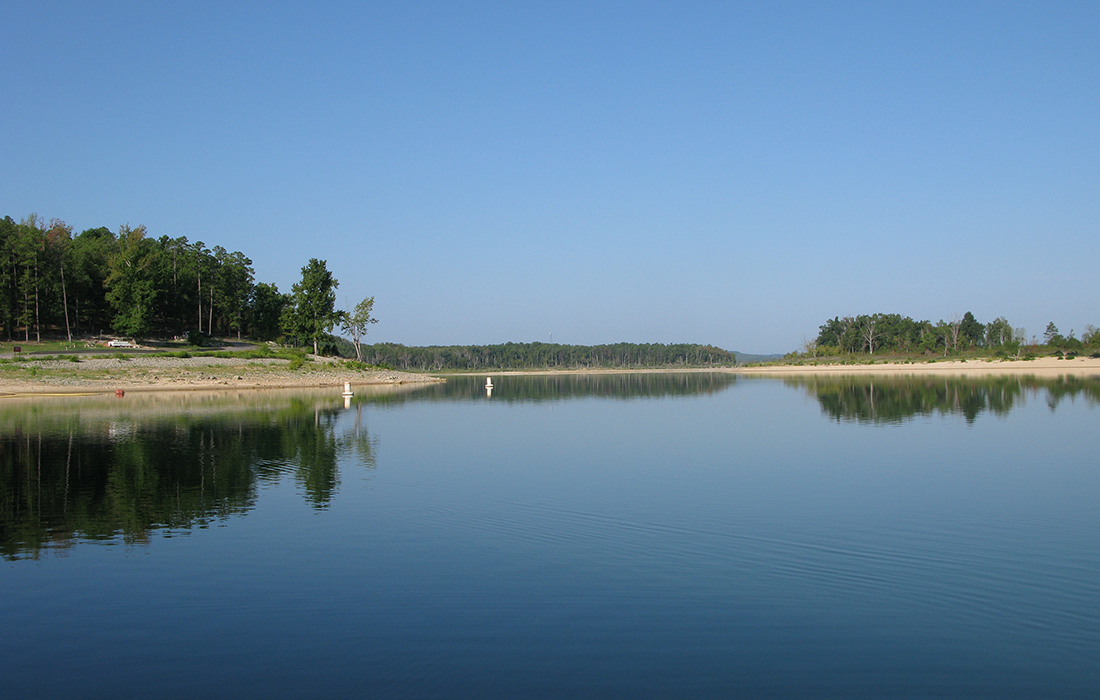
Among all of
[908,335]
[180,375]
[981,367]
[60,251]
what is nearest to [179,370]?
[180,375]

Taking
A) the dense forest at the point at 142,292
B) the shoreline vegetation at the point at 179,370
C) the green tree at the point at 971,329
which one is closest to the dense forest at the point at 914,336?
the green tree at the point at 971,329

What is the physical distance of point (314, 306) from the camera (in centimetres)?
9450

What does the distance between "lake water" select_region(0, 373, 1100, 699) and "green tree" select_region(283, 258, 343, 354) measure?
7258cm

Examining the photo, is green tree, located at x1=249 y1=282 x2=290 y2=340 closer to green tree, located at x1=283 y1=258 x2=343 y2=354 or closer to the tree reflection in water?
green tree, located at x1=283 y1=258 x2=343 y2=354

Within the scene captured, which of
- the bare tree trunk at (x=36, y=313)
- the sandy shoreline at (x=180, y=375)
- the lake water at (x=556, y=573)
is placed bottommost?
the lake water at (x=556, y=573)

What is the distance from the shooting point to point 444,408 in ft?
147

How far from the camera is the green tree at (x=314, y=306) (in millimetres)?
94312

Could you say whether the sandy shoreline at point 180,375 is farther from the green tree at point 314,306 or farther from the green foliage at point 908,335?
the green foliage at point 908,335

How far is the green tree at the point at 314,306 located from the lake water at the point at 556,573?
72583 millimetres

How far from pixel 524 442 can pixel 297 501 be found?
36.5 feet

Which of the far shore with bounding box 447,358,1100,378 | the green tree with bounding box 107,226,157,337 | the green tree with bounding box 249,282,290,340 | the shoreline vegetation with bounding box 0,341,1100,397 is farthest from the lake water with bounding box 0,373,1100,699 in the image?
the green tree with bounding box 249,282,290,340

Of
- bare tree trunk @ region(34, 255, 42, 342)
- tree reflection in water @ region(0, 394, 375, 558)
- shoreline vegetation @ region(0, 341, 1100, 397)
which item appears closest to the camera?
tree reflection in water @ region(0, 394, 375, 558)

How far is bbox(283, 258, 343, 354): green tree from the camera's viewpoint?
9431 cm

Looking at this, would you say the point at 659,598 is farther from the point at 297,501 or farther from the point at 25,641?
the point at 297,501
